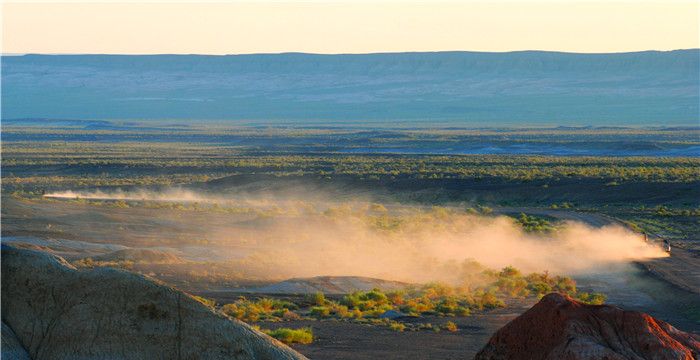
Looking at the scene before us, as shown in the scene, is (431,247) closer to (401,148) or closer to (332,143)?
(401,148)

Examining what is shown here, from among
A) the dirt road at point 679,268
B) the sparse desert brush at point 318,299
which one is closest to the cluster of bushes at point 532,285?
the dirt road at point 679,268

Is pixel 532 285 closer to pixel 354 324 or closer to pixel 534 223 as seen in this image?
pixel 354 324

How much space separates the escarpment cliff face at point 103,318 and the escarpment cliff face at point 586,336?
10.9ft

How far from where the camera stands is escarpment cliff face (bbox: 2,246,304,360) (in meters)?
10.0

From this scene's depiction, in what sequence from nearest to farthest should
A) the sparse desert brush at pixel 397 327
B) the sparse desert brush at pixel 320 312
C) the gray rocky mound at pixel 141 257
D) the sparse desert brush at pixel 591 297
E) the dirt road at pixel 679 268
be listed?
the sparse desert brush at pixel 397 327, the sparse desert brush at pixel 320 312, the sparse desert brush at pixel 591 297, the dirt road at pixel 679 268, the gray rocky mound at pixel 141 257

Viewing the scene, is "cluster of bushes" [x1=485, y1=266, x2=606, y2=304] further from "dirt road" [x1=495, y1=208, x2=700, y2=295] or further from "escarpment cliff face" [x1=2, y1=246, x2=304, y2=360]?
"escarpment cliff face" [x1=2, y1=246, x2=304, y2=360]

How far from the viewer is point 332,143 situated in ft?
462

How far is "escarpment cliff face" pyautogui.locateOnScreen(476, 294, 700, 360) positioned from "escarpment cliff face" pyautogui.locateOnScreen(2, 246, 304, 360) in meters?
3.34

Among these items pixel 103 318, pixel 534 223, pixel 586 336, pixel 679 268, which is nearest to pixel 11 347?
pixel 103 318

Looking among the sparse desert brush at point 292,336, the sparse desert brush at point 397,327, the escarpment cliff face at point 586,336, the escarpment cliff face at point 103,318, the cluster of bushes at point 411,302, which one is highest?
the escarpment cliff face at point 103,318

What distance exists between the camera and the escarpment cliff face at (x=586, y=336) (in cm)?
1130

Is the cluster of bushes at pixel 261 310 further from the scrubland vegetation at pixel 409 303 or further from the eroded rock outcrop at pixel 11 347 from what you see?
the eroded rock outcrop at pixel 11 347

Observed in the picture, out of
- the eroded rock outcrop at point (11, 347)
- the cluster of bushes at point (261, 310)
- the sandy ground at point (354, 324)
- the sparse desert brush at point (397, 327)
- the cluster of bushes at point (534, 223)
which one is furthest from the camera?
the cluster of bushes at point (534, 223)

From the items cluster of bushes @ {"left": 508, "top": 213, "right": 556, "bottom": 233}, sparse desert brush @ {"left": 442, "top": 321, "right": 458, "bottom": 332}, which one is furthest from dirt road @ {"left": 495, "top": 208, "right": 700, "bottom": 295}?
sparse desert brush @ {"left": 442, "top": 321, "right": 458, "bottom": 332}
